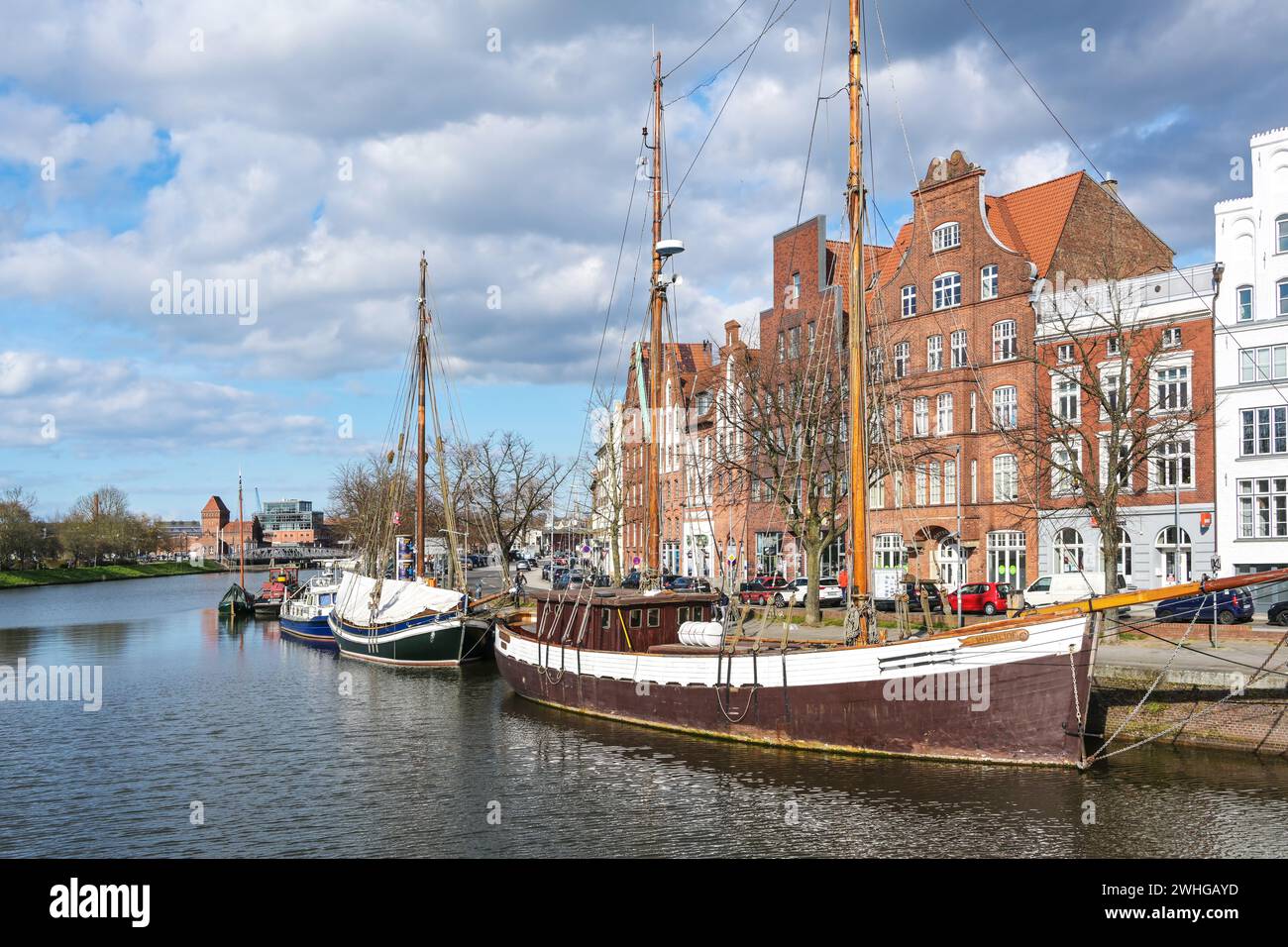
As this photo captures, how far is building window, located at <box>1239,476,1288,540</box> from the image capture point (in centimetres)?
4103

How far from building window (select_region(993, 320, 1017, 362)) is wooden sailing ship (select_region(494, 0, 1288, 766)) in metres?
26.4

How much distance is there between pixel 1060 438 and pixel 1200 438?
44.3ft

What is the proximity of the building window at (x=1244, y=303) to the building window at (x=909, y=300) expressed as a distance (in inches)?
672

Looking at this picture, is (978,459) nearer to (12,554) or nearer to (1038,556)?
(1038,556)

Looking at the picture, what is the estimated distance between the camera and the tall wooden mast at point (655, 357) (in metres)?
30.9

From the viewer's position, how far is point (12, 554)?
12812 cm

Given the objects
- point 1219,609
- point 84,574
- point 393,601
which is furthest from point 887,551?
point 84,574

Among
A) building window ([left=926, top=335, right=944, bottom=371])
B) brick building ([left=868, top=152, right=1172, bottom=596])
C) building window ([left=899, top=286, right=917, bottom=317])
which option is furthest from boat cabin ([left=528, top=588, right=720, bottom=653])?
building window ([left=899, top=286, right=917, bottom=317])

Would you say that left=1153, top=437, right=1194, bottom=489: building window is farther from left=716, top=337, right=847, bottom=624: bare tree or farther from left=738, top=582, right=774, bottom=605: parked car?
left=738, top=582, right=774, bottom=605: parked car

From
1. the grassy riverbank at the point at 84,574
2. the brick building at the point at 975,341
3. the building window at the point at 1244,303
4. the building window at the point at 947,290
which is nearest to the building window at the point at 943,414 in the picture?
the brick building at the point at 975,341

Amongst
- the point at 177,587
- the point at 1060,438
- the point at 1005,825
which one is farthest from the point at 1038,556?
the point at 177,587

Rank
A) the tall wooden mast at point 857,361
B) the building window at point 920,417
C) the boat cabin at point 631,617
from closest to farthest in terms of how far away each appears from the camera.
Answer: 1. the tall wooden mast at point 857,361
2. the boat cabin at point 631,617
3. the building window at point 920,417

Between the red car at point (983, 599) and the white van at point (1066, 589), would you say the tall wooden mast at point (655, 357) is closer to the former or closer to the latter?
the white van at point (1066, 589)
